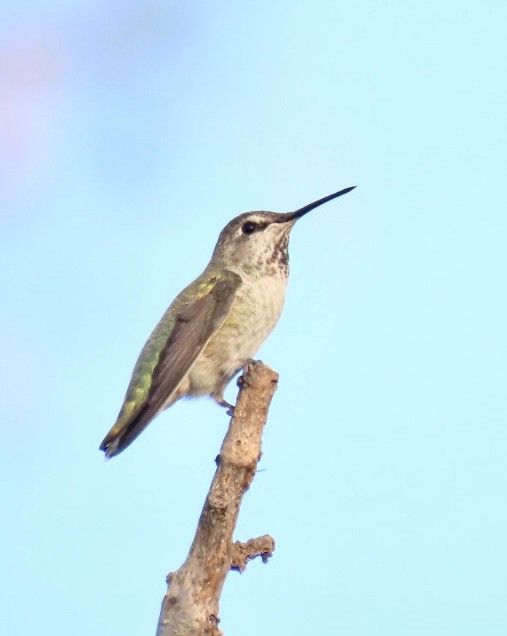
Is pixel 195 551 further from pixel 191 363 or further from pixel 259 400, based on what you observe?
pixel 191 363

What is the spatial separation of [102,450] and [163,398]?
0.72 metres

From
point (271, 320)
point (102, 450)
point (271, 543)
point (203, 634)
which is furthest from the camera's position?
point (271, 320)

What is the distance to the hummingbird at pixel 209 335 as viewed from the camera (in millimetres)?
8062

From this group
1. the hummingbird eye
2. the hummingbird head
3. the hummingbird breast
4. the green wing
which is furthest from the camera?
the hummingbird eye

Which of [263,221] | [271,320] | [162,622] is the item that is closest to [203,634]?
[162,622]

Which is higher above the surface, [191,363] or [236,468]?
[191,363]

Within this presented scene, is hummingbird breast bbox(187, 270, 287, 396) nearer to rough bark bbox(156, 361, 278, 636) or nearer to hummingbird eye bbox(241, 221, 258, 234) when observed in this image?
hummingbird eye bbox(241, 221, 258, 234)

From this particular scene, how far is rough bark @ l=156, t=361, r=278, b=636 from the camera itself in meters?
5.04

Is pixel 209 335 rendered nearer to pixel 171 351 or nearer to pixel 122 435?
pixel 171 351

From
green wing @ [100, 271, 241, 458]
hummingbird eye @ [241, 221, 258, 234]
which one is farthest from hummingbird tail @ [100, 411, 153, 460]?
hummingbird eye @ [241, 221, 258, 234]

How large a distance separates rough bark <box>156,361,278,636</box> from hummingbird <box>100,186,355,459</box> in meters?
1.81

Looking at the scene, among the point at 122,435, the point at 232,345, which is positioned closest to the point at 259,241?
the point at 232,345

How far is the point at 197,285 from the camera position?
9.03 meters

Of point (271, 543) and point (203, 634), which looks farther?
point (271, 543)
